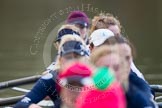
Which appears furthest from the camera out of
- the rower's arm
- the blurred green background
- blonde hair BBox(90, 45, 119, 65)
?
the blurred green background

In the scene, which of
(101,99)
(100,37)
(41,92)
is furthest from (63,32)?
(101,99)

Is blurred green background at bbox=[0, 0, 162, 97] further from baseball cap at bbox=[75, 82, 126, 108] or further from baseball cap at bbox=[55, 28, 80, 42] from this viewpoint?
baseball cap at bbox=[75, 82, 126, 108]

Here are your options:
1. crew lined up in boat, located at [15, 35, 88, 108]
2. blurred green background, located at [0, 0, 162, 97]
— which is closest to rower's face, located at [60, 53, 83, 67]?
crew lined up in boat, located at [15, 35, 88, 108]

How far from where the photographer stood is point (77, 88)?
0.76 m

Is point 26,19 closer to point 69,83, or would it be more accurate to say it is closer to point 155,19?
point 155,19

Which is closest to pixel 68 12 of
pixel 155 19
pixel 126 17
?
pixel 126 17

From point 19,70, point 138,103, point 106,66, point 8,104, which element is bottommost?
point 19,70

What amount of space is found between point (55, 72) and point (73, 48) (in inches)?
4.1

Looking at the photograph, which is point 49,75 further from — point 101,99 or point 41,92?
point 101,99

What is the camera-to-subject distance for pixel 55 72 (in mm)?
964

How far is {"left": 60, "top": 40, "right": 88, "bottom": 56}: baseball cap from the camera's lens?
873mm

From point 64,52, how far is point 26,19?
2.41m

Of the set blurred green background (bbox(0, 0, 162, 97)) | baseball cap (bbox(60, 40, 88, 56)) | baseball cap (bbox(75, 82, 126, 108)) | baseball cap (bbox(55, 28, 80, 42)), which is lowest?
blurred green background (bbox(0, 0, 162, 97))

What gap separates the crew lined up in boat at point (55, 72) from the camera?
86 centimetres
